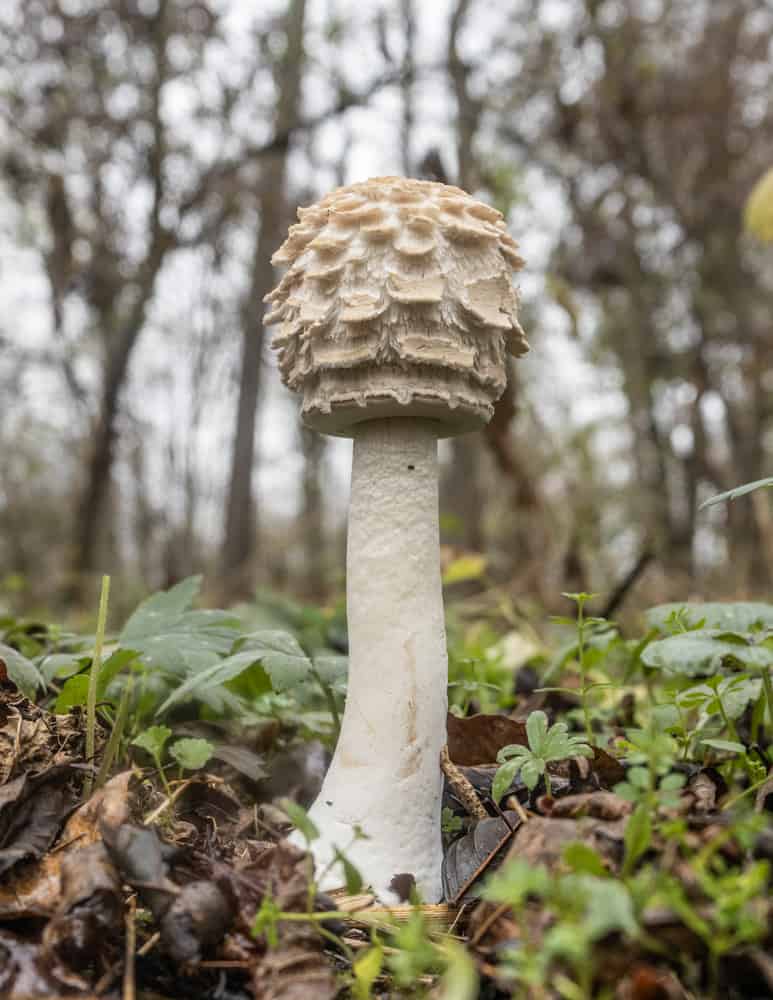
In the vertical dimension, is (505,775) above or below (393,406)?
below

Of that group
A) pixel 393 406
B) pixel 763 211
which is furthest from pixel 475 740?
pixel 763 211

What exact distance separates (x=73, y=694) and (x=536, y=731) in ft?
4.45

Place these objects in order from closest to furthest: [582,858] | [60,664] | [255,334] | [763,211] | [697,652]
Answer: [582,858] < [697,652] < [60,664] < [763,211] < [255,334]

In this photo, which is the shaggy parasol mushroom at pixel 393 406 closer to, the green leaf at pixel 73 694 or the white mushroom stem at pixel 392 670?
the white mushroom stem at pixel 392 670

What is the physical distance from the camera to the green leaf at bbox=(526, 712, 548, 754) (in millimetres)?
2057

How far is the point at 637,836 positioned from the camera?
4.89ft

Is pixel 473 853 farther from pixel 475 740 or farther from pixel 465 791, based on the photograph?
pixel 475 740

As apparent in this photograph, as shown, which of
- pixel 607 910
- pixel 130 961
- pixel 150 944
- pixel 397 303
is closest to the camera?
pixel 607 910

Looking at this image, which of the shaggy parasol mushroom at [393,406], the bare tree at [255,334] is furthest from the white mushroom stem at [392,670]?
the bare tree at [255,334]

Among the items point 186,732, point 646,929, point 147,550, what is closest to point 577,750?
point 646,929

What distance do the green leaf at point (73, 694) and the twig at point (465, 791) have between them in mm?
1104

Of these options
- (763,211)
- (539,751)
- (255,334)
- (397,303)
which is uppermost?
(763,211)

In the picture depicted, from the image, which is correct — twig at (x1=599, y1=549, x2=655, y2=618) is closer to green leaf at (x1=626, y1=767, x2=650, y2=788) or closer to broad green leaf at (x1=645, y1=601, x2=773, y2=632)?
broad green leaf at (x1=645, y1=601, x2=773, y2=632)

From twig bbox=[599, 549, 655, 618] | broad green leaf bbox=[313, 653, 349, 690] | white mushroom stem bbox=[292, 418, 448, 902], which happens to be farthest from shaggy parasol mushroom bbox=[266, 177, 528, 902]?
twig bbox=[599, 549, 655, 618]
